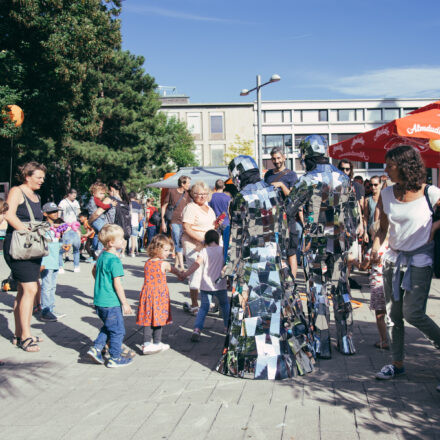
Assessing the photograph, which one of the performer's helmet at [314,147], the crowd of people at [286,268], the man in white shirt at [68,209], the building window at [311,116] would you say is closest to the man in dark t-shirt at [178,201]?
the man in white shirt at [68,209]

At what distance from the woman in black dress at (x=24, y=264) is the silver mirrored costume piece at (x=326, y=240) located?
8.84 feet

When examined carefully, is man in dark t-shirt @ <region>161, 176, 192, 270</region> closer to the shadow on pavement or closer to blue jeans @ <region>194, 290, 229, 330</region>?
blue jeans @ <region>194, 290, 229, 330</region>

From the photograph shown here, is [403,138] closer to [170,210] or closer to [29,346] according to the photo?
[170,210]

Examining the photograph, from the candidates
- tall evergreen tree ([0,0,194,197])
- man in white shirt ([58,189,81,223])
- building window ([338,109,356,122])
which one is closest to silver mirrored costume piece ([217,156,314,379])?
man in white shirt ([58,189,81,223])

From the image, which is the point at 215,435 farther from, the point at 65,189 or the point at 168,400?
the point at 65,189

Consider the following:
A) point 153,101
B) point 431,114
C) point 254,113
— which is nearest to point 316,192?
point 431,114

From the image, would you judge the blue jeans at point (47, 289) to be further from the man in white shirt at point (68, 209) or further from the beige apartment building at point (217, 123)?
the beige apartment building at point (217, 123)

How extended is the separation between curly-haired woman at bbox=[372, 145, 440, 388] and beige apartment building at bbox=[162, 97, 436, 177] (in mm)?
64623

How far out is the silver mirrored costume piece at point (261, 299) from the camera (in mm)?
4176

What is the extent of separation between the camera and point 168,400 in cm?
380

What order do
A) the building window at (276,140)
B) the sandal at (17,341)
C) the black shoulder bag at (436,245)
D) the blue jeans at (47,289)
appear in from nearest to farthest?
the black shoulder bag at (436,245), the sandal at (17,341), the blue jeans at (47,289), the building window at (276,140)

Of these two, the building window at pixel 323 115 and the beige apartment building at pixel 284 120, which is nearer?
the beige apartment building at pixel 284 120

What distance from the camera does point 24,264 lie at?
5.18 metres

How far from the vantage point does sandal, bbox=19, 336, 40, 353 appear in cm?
515
